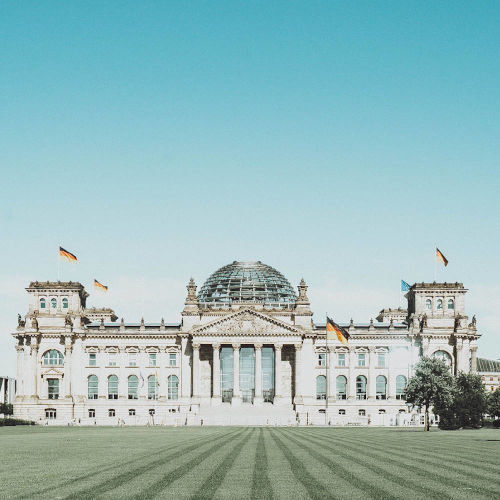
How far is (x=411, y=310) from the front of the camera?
154 meters

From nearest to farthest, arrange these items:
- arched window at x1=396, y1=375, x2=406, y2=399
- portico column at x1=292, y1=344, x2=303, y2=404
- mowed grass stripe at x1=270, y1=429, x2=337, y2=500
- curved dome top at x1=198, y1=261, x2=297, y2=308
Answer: mowed grass stripe at x1=270, y1=429, x2=337, y2=500 < portico column at x1=292, y1=344, x2=303, y2=404 < arched window at x1=396, y1=375, x2=406, y2=399 < curved dome top at x1=198, y1=261, x2=297, y2=308

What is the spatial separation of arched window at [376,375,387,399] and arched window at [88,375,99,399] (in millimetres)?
52329

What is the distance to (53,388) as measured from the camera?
488 feet

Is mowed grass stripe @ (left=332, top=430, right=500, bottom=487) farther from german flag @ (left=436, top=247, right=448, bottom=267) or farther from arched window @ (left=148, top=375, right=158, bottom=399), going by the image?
arched window @ (left=148, top=375, right=158, bottom=399)

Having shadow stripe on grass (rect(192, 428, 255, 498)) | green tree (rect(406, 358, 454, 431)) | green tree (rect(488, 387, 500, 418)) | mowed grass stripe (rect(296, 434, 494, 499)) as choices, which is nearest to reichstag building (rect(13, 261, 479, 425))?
green tree (rect(488, 387, 500, 418))

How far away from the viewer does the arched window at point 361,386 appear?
489 ft

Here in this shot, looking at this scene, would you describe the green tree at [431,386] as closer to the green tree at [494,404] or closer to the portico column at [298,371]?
the green tree at [494,404]

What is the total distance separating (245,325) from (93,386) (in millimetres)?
31322

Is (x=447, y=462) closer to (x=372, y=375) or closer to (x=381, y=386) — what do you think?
(x=372, y=375)

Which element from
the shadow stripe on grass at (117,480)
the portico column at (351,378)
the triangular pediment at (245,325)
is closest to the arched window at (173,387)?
the triangular pediment at (245,325)

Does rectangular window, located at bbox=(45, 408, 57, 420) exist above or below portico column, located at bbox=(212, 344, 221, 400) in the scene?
below

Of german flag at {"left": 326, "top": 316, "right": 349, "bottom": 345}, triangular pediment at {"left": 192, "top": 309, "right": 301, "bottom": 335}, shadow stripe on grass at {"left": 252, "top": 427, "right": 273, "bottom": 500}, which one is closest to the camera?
shadow stripe on grass at {"left": 252, "top": 427, "right": 273, "bottom": 500}

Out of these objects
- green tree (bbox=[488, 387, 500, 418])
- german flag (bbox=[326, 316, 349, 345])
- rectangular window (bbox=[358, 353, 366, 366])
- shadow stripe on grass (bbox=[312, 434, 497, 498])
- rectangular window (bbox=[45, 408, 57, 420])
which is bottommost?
rectangular window (bbox=[45, 408, 57, 420])

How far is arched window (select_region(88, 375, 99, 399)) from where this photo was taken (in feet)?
493
